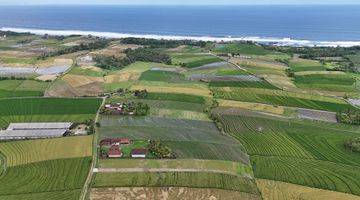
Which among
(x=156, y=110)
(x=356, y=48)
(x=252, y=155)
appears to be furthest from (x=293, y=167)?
(x=356, y=48)

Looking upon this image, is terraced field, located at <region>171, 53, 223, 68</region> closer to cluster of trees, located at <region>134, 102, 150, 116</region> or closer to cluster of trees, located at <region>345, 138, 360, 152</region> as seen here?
cluster of trees, located at <region>134, 102, 150, 116</region>

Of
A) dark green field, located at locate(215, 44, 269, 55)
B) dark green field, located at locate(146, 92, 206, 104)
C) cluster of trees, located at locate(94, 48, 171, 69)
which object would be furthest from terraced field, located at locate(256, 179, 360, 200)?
dark green field, located at locate(215, 44, 269, 55)

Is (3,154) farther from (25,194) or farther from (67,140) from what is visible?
(25,194)

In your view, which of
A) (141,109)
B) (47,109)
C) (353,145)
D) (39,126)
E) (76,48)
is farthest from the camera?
(76,48)

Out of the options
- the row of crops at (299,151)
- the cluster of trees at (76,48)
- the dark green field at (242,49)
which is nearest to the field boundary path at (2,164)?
the row of crops at (299,151)

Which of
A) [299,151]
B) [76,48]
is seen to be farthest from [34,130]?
[76,48]

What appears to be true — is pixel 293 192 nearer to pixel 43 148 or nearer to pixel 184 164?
pixel 184 164
